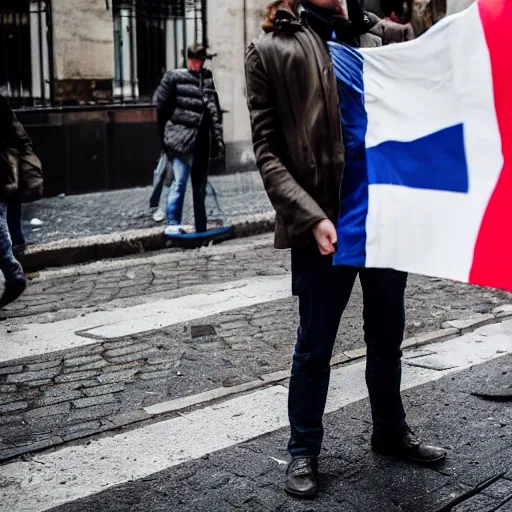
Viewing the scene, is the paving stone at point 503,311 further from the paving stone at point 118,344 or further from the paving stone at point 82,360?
the paving stone at point 82,360

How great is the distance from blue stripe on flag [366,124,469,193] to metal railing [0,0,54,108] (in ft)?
30.3

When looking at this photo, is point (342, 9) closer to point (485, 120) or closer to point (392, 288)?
point (485, 120)

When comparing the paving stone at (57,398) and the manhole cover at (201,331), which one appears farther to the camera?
the manhole cover at (201,331)

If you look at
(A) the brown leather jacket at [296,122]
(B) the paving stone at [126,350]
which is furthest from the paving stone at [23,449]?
(A) the brown leather jacket at [296,122]

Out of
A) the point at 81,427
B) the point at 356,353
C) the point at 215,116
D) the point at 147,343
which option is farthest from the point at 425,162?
the point at 215,116

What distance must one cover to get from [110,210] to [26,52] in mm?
2672

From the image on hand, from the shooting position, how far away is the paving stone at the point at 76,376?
5.33 meters

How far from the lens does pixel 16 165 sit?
6211 millimetres

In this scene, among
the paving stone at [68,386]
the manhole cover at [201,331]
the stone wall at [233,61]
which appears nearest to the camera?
the paving stone at [68,386]

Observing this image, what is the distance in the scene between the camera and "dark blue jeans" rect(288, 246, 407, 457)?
3.70 metres

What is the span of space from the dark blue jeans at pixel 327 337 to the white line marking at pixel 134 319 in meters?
2.53

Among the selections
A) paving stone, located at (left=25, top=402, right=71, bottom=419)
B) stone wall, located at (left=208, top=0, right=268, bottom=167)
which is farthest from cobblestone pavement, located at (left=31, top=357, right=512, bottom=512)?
stone wall, located at (left=208, top=0, right=268, bottom=167)

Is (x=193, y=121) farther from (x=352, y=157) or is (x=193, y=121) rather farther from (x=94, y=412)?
(x=352, y=157)

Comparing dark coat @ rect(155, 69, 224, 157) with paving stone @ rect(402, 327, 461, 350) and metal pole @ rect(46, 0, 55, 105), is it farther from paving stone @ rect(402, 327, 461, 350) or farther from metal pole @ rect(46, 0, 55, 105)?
paving stone @ rect(402, 327, 461, 350)
